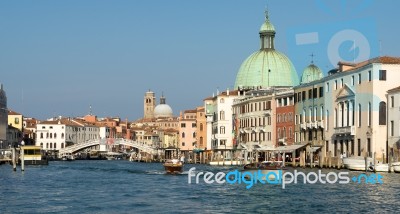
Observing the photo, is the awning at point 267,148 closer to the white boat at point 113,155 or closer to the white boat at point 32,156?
the white boat at point 32,156

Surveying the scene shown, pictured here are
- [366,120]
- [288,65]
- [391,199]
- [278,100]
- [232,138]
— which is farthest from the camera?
[288,65]

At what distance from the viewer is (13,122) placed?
116 m

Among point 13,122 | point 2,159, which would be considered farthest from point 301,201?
point 13,122

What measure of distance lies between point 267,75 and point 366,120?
34.6 metres

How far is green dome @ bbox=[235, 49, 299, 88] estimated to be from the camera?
84625 mm

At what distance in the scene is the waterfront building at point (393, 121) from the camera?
155 feet

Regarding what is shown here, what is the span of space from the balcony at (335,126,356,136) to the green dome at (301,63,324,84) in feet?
85.9

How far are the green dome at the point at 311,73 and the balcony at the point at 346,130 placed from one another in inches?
1031

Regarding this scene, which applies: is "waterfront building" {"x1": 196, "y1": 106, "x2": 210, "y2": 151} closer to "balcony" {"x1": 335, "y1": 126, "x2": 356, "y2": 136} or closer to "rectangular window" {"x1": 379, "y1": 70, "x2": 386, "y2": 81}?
"balcony" {"x1": 335, "y1": 126, "x2": 356, "y2": 136}

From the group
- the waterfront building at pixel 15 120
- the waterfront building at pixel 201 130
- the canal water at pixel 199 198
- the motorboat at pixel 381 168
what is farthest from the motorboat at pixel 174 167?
the waterfront building at pixel 15 120

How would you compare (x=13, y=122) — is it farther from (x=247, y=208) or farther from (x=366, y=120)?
(x=247, y=208)

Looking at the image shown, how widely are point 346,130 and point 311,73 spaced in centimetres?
2901

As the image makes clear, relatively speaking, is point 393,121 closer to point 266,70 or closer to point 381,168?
point 381,168

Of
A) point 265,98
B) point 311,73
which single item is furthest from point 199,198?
point 311,73
